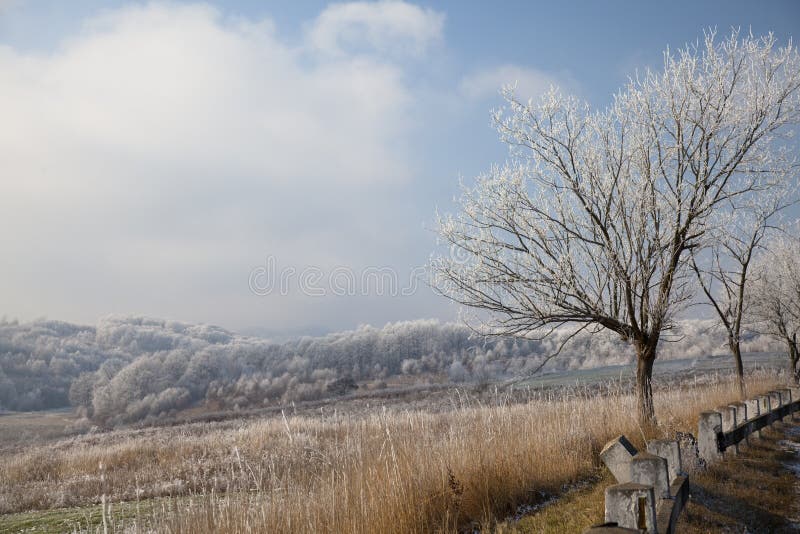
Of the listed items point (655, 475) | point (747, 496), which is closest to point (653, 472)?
point (655, 475)

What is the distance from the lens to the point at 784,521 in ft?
14.8

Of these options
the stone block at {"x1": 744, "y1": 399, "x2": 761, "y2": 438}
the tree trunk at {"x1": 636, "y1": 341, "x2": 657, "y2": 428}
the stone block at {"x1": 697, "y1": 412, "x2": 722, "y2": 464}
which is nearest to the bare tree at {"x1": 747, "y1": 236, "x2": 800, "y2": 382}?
the stone block at {"x1": 744, "y1": 399, "x2": 761, "y2": 438}

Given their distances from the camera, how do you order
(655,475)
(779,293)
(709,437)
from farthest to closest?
1. (779,293)
2. (709,437)
3. (655,475)

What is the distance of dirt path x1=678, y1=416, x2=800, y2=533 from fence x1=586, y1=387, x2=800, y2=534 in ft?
1.07

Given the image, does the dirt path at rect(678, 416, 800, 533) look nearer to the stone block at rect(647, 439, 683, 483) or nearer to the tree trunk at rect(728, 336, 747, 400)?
the stone block at rect(647, 439, 683, 483)

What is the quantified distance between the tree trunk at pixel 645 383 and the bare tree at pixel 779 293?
13.3 metres

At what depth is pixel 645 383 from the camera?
8367mm

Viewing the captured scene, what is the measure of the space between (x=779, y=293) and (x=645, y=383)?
16052 mm

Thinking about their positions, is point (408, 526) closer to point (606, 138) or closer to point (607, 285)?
point (607, 285)

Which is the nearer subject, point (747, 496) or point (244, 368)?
point (747, 496)

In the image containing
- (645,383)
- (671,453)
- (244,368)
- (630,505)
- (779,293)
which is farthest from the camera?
(244,368)

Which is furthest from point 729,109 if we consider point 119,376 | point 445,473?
point 119,376

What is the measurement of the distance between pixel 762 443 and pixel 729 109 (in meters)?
5.70

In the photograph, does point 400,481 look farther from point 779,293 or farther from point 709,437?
point 779,293
